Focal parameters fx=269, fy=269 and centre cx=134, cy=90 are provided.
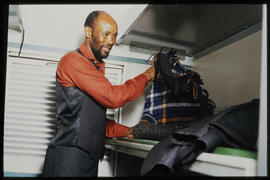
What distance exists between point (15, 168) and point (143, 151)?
1.17 m

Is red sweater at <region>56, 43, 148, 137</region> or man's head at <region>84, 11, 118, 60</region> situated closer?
red sweater at <region>56, 43, 148, 137</region>

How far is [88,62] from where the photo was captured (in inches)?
53.4

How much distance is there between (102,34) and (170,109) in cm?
60

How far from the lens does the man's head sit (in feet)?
5.00

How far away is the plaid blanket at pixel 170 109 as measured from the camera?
5.29 ft

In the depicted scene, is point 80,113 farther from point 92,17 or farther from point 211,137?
point 211,137

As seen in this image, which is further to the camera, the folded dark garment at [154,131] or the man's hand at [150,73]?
the man's hand at [150,73]

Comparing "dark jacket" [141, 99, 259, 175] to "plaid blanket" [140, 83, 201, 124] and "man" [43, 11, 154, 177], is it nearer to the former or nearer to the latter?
"man" [43, 11, 154, 177]

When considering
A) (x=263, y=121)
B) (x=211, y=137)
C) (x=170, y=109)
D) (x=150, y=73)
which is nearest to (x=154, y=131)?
(x=170, y=109)

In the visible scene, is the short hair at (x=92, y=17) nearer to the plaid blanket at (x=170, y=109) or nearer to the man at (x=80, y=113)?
the man at (x=80, y=113)

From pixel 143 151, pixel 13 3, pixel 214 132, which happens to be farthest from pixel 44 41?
pixel 214 132

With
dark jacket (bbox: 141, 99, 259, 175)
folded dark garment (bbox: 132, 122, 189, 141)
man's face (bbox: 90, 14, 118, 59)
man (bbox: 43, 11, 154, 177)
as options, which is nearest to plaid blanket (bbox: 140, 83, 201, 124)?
folded dark garment (bbox: 132, 122, 189, 141)

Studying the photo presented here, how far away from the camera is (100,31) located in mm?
1537

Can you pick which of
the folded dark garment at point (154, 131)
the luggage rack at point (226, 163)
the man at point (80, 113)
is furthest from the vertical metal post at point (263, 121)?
the man at point (80, 113)
